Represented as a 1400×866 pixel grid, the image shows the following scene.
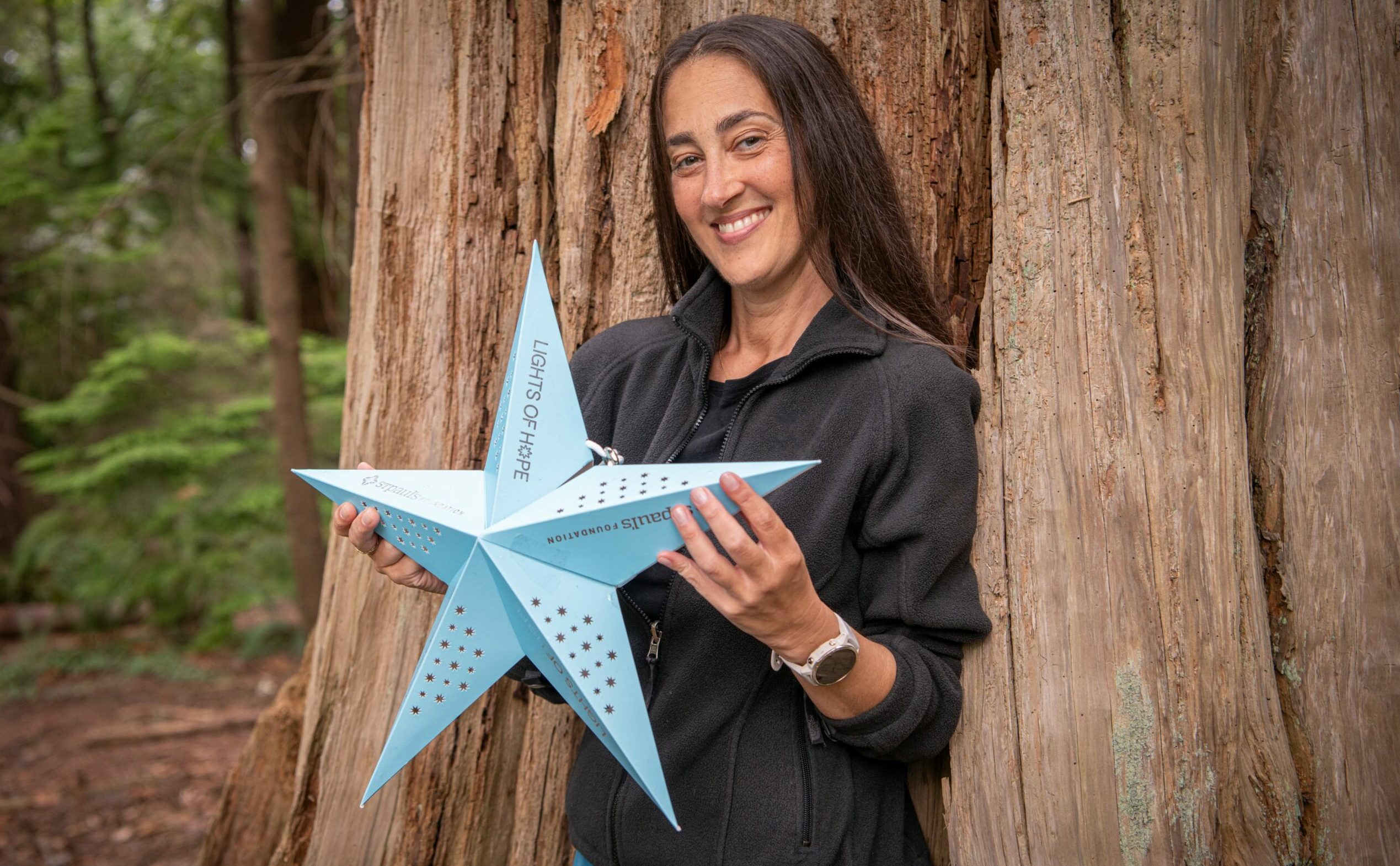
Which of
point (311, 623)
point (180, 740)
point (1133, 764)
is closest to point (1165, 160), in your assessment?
point (1133, 764)

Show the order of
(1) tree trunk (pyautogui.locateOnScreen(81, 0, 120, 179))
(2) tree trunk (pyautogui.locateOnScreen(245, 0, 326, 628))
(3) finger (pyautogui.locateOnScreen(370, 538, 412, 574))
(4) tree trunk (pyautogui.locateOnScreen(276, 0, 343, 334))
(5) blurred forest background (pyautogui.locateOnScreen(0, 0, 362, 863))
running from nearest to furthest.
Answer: (3) finger (pyautogui.locateOnScreen(370, 538, 412, 574))
(2) tree trunk (pyautogui.locateOnScreen(245, 0, 326, 628))
(5) blurred forest background (pyautogui.locateOnScreen(0, 0, 362, 863))
(4) tree trunk (pyautogui.locateOnScreen(276, 0, 343, 334))
(1) tree trunk (pyautogui.locateOnScreen(81, 0, 120, 179))

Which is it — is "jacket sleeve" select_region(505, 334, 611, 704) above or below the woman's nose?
below

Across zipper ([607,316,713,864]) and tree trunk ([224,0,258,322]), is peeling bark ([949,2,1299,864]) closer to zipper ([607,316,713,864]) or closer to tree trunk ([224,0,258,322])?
zipper ([607,316,713,864])

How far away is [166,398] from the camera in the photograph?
7.13m

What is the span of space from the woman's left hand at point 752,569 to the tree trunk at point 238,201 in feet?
21.3

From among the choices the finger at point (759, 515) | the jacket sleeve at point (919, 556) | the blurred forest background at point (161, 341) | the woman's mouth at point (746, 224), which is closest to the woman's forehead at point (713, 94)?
the woman's mouth at point (746, 224)

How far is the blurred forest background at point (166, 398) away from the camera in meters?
5.68

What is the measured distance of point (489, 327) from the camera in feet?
8.69

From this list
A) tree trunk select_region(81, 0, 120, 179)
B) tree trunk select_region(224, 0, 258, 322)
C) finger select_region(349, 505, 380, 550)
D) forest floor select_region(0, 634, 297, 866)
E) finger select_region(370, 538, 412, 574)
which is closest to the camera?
finger select_region(349, 505, 380, 550)

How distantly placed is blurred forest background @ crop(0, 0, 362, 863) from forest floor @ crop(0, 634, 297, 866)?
0.02 metres

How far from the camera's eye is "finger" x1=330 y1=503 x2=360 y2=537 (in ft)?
5.87

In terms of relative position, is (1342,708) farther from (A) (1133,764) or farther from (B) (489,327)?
(B) (489,327)

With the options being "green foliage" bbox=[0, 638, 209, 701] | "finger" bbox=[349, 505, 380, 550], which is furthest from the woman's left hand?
"green foliage" bbox=[0, 638, 209, 701]

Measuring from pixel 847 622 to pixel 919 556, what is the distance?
212 mm
